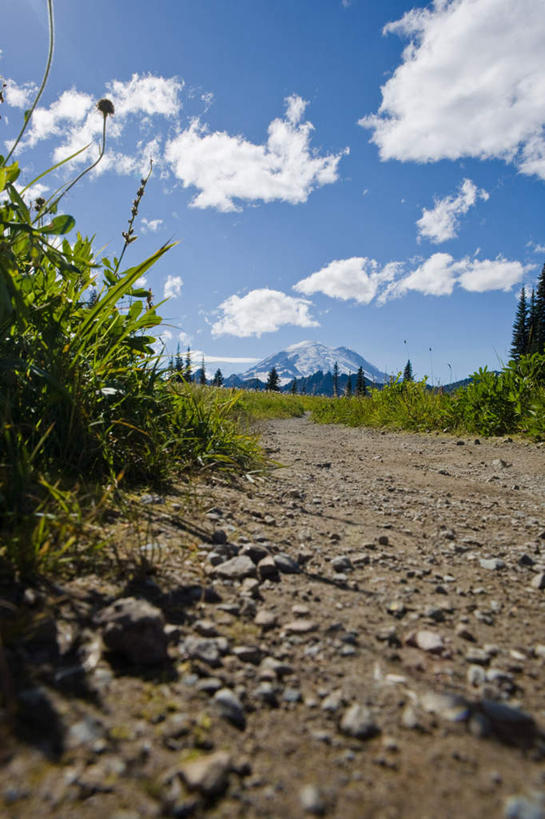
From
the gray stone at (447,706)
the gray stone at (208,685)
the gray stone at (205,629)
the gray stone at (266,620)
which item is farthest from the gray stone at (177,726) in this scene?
the gray stone at (447,706)

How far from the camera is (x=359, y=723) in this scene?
1.14 m

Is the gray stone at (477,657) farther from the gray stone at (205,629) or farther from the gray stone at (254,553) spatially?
the gray stone at (254,553)

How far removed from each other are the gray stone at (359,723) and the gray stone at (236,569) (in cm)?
84

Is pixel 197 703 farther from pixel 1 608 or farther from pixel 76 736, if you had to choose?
pixel 1 608

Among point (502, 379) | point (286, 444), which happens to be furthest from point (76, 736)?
point (502, 379)

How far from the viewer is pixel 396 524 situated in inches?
119

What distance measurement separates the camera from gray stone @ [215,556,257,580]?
1.94 m

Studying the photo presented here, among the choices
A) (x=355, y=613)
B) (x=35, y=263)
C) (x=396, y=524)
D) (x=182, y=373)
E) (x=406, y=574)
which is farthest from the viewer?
(x=182, y=373)

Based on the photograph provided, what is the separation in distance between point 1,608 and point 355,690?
115 centimetres

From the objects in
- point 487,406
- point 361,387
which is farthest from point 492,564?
point 361,387

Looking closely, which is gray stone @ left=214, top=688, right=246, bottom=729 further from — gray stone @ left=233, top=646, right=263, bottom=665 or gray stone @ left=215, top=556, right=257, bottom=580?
gray stone @ left=215, top=556, right=257, bottom=580

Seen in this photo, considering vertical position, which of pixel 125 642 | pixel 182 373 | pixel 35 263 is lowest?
pixel 125 642

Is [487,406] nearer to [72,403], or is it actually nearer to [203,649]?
[72,403]

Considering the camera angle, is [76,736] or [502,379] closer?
[76,736]
